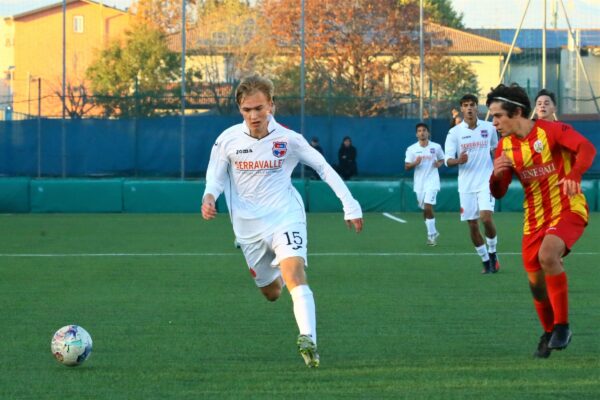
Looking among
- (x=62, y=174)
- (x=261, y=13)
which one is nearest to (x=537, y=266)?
(x=62, y=174)

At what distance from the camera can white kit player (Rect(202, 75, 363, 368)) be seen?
7.96 meters

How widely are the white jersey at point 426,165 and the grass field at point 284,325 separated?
5.17 feet

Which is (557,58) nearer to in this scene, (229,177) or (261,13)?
(261,13)

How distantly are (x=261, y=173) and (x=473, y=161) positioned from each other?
7.48 metres

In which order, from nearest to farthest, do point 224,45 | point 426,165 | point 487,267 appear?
1. point 487,267
2. point 426,165
3. point 224,45

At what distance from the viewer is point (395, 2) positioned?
118 ft

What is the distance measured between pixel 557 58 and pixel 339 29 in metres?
6.49

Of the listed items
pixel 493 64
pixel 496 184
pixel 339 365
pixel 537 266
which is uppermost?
pixel 493 64

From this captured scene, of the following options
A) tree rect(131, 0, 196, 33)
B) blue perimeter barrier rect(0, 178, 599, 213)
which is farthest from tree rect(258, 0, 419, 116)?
blue perimeter barrier rect(0, 178, 599, 213)

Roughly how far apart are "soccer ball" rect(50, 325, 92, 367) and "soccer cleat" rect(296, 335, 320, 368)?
1377 mm

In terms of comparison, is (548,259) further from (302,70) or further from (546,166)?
(302,70)

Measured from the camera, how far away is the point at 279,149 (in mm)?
8188

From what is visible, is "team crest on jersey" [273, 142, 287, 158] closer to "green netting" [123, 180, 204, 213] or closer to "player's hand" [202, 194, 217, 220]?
"player's hand" [202, 194, 217, 220]

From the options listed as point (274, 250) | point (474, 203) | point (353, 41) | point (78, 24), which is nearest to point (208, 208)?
point (274, 250)
